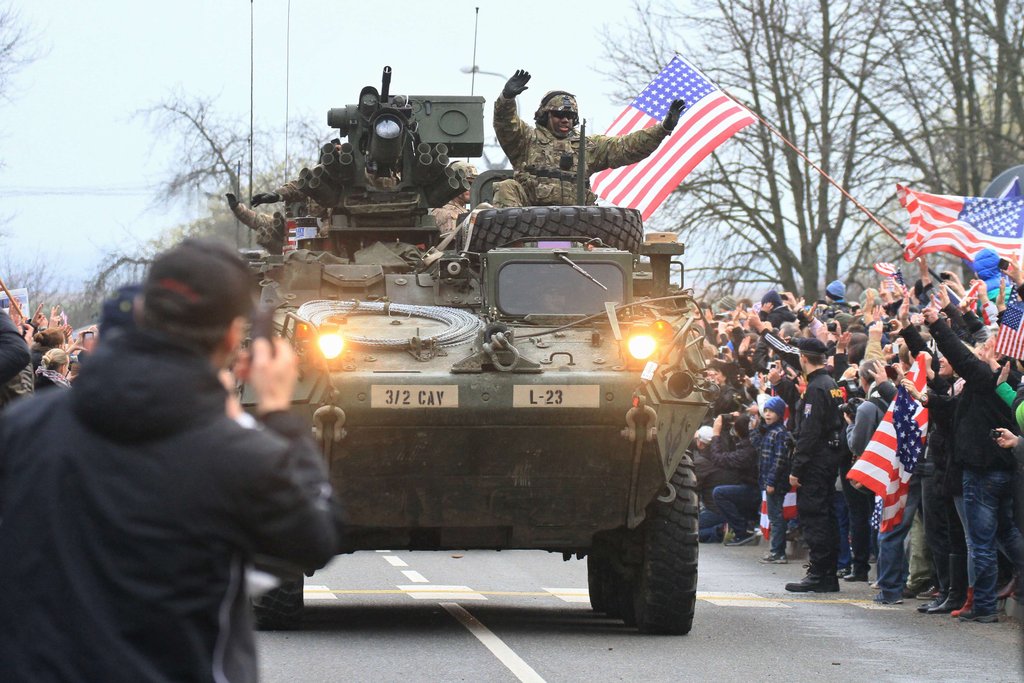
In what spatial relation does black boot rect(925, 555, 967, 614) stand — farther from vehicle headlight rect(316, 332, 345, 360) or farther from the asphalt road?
vehicle headlight rect(316, 332, 345, 360)

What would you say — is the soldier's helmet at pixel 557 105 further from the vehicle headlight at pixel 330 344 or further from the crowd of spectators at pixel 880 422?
the vehicle headlight at pixel 330 344

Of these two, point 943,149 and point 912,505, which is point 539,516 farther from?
point 943,149

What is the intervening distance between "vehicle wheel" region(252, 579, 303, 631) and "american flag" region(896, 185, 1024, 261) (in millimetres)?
6654

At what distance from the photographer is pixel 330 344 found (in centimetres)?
1048

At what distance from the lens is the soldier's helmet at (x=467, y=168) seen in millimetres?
14320

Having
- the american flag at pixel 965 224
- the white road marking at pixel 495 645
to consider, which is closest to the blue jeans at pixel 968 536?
the american flag at pixel 965 224

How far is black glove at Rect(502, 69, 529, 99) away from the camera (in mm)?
13680

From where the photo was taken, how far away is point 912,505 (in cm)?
1404

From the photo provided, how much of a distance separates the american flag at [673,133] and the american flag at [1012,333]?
576cm

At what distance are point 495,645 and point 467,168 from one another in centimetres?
532

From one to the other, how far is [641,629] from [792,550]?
22.4 ft

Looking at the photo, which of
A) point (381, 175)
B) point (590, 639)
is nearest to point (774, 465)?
point (381, 175)

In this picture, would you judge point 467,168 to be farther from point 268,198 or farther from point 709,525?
point 709,525

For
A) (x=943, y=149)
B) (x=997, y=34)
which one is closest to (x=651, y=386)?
(x=997, y=34)
